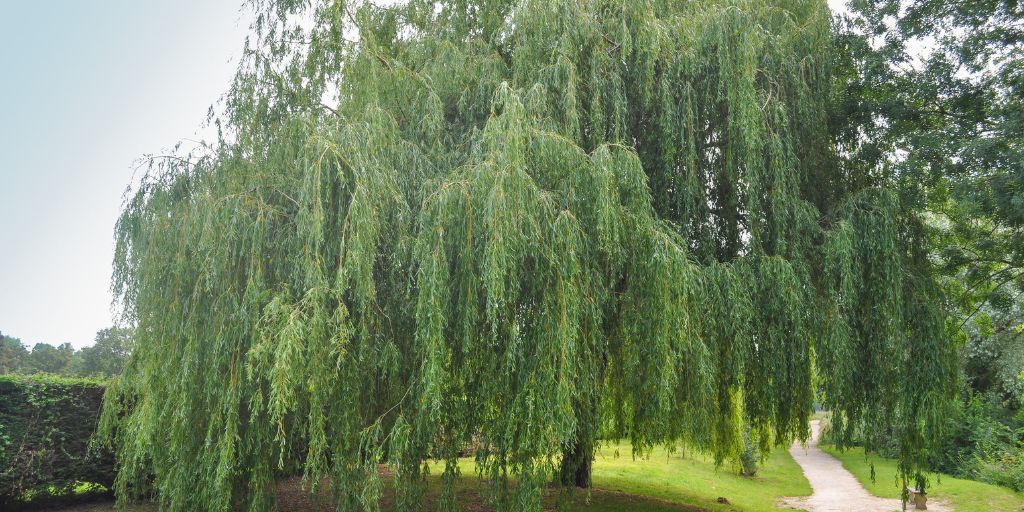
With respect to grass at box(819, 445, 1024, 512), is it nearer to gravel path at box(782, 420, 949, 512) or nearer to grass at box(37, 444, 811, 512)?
gravel path at box(782, 420, 949, 512)

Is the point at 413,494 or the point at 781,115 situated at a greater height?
the point at 781,115

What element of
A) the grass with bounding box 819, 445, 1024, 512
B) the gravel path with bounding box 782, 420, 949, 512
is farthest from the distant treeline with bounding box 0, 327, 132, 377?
the grass with bounding box 819, 445, 1024, 512

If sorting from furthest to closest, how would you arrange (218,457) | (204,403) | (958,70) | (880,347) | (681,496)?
1. (681,496)
2. (958,70)
3. (880,347)
4. (204,403)
5. (218,457)

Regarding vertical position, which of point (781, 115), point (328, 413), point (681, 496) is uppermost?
point (781, 115)

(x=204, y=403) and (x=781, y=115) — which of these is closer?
(x=204, y=403)

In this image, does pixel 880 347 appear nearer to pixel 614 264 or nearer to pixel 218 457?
pixel 614 264

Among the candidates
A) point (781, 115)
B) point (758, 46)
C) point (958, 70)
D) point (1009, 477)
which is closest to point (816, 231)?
point (781, 115)

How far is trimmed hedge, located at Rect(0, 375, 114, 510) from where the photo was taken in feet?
32.2

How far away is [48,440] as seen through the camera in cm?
1010

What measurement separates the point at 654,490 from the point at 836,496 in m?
5.19

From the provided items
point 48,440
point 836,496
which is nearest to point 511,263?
point 48,440

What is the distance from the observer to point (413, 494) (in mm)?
6242

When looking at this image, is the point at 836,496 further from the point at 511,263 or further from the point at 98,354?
the point at 98,354

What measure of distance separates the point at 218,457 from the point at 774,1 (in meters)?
10.2
